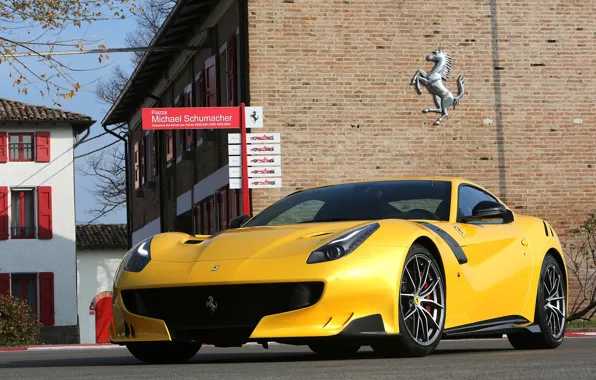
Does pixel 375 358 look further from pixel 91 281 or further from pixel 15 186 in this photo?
pixel 91 281

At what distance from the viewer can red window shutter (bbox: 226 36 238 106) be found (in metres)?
26.8

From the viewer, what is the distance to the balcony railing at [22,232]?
51.4 meters

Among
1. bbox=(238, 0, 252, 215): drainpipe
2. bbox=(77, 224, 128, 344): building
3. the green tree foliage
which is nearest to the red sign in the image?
bbox=(238, 0, 252, 215): drainpipe

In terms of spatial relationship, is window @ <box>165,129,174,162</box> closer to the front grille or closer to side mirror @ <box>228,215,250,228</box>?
side mirror @ <box>228,215,250,228</box>

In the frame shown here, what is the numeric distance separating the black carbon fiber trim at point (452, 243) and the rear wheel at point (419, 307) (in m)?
0.27

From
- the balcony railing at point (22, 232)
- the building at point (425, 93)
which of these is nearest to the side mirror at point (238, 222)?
the building at point (425, 93)

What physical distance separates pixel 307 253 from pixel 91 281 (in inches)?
2119

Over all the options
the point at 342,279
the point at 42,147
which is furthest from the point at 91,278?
the point at 342,279

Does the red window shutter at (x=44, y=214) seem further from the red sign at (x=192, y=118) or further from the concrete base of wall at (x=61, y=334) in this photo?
the red sign at (x=192, y=118)

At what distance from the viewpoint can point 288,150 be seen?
2481cm

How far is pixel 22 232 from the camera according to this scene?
169 feet

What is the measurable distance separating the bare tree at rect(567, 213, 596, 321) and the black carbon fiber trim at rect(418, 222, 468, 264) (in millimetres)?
17010

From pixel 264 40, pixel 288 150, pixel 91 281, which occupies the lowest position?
pixel 91 281

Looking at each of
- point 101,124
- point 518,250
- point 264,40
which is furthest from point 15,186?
point 518,250
